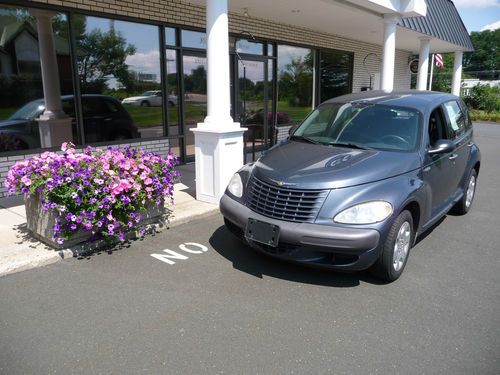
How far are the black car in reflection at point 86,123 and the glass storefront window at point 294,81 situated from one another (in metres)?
4.81

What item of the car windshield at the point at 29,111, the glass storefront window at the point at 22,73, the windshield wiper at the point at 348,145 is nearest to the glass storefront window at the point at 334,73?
the glass storefront window at the point at 22,73

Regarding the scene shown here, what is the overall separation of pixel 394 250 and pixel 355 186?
2.18 feet

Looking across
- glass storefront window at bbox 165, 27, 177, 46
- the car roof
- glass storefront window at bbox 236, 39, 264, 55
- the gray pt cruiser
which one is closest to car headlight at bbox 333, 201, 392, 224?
the gray pt cruiser

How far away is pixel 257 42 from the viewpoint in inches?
400

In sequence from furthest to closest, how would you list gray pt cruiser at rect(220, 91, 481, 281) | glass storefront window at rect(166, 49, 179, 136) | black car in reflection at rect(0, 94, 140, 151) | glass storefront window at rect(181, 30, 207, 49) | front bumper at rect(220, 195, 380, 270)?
glass storefront window at rect(181, 30, 207, 49)
glass storefront window at rect(166, 49, 179, 136)
black car in reflection at rect(0, 94, 140, 151)
gray pt cruiser at rect(220, 91, 481, 281)
front bumper at rect(220, 195, 380, 270)

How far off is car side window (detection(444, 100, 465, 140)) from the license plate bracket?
2.82 m

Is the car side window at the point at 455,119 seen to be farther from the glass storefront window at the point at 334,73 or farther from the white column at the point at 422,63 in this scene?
the white column at the point at 422,63

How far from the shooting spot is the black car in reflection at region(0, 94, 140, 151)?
6.32 metres

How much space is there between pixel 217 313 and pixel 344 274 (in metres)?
1.36

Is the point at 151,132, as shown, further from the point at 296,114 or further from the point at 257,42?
the point at 296,114

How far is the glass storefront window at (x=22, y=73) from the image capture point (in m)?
6.09

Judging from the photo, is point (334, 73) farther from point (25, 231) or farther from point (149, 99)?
point (25, 231)

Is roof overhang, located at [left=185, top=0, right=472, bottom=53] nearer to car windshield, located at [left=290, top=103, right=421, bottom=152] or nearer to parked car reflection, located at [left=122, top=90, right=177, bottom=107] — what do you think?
parked car reflection, located at [left=122, top=90, right=177, bottom=107]

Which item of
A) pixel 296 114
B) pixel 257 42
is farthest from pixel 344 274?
pixel 296 114
